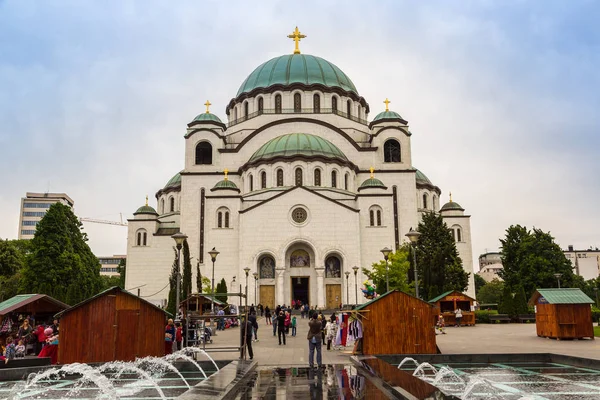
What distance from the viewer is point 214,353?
1636 centimetres

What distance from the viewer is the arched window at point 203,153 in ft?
149

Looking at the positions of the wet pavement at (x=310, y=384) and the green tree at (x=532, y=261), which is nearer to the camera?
the wet pavement at (x=310, y=384)

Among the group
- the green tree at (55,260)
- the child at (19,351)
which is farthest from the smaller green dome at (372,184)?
the child at (19,351)

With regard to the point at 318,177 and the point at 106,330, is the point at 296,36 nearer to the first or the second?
the point at 318,177

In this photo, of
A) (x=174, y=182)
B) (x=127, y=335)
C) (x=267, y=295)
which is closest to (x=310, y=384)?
(x=127, y=335)

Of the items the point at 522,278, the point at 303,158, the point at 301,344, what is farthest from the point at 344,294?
the point at 301,344

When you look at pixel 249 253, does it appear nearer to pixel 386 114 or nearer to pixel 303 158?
pixel 303 158

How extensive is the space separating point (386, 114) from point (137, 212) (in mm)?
22549

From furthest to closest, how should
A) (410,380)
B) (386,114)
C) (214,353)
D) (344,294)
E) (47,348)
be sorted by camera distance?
(386,114)
(344,294)
(214,353)
(47,348)
(410,380)

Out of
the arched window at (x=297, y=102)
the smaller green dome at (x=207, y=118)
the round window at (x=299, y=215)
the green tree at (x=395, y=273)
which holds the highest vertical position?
the arched window at (x=297, y=102)

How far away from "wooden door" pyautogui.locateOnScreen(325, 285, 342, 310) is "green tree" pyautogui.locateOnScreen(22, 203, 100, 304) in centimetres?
1652

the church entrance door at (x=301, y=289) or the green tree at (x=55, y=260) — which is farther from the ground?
the green tree at (x=55, y=260)

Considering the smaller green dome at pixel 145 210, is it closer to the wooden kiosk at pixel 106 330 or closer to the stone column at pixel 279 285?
the stone column at pixel 279 285

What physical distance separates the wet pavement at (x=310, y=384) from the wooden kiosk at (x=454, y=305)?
16227 millimetres
